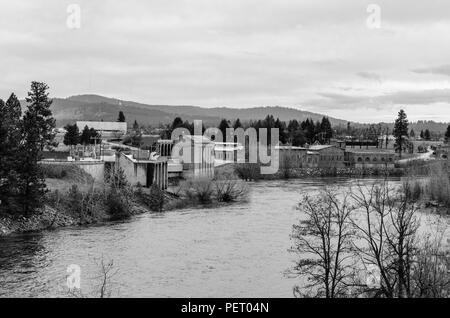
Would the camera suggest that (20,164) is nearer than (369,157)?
Yes

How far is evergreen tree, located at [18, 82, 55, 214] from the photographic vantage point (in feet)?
117

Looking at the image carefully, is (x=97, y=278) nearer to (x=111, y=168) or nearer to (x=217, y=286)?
(x=217, y=286)

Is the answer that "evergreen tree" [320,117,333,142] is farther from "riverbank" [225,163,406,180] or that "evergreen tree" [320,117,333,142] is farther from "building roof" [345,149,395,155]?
"riverbank" [225,163,406,180]

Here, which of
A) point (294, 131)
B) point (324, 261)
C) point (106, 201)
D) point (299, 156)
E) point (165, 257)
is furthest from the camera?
point (294, 131)

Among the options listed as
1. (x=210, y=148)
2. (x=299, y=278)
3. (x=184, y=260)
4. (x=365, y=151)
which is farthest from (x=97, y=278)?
(x=365, y=151)

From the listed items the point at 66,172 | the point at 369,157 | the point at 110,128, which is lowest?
the point at 369,157

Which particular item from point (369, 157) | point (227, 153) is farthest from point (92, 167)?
point (369, 157)

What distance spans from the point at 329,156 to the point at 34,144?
67.7 meters

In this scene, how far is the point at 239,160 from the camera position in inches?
3349

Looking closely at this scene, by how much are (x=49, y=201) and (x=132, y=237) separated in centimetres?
861

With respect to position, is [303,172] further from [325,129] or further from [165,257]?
[165,257]

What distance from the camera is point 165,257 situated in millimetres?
26594

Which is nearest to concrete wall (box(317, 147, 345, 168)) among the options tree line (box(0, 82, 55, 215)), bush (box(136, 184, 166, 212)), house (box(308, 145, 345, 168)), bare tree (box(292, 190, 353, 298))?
house (box(308, 145, 345, 168))

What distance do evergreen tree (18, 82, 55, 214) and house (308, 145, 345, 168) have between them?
63.4 m
